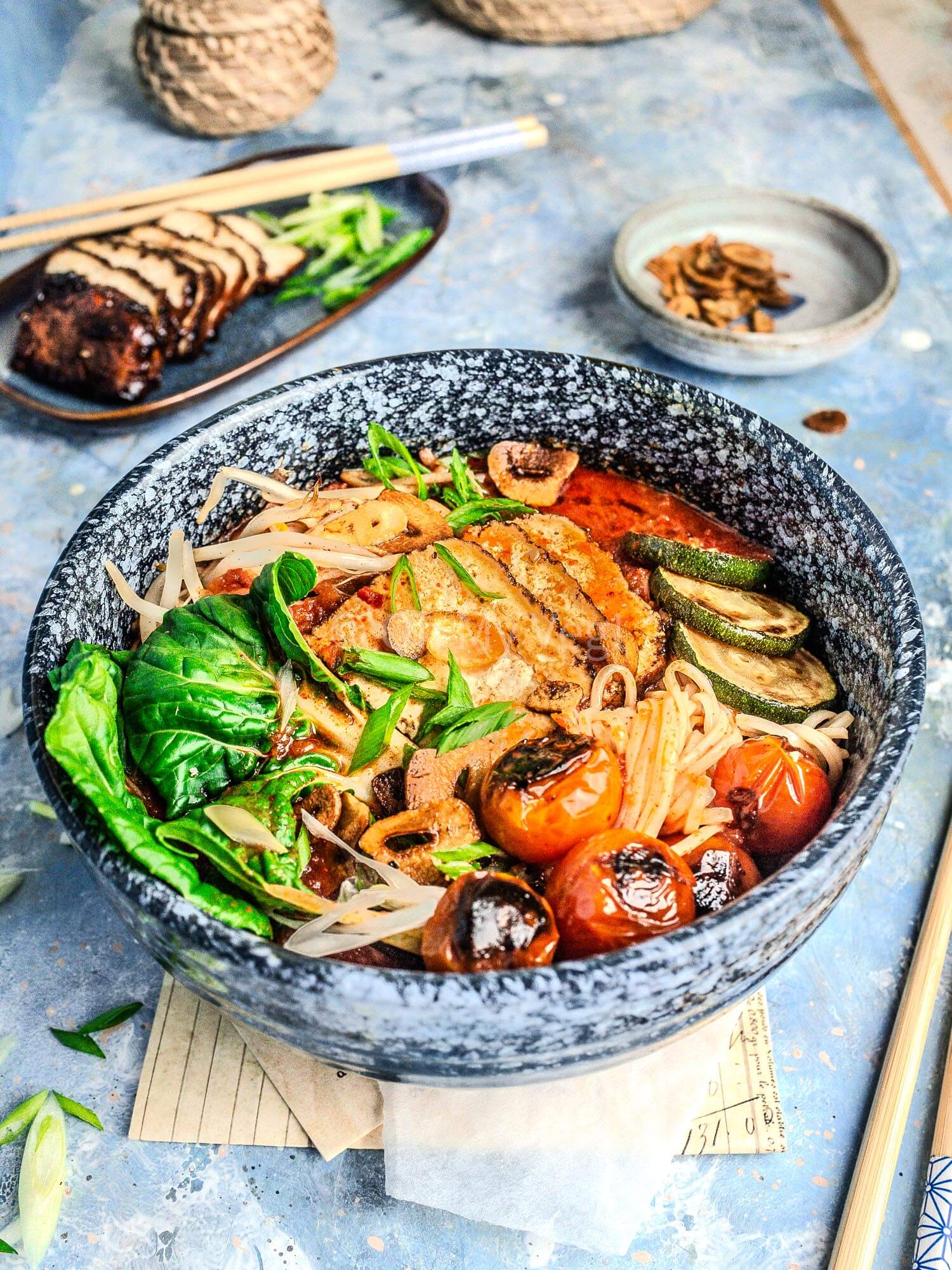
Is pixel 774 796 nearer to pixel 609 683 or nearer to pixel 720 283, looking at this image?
pixel 609 683

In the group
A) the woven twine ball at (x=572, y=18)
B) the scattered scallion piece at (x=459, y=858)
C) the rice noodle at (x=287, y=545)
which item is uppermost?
the woven twine ball at (x=572, y=18)

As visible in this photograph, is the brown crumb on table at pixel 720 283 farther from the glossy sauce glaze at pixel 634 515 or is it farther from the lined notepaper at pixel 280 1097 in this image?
the lined notepaper at pixel 280 1097

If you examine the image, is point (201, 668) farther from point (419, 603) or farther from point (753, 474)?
point (753, 474)

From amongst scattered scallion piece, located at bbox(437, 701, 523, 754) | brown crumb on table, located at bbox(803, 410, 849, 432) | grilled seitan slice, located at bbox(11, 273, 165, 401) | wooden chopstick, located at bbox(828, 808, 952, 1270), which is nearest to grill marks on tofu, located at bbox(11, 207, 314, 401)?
grilled seitan slice, located at bbox(11, 273, 165, 401)

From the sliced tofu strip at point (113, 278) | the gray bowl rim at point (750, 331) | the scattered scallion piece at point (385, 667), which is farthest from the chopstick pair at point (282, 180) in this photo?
the scattered scallion piece at point (385, 667)

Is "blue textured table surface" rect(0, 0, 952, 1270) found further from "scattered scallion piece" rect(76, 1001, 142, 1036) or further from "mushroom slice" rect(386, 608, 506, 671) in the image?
"mushroom slice" rect(386, 608, 506, 671)

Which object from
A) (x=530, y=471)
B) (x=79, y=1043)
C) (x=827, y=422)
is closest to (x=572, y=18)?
(x=827, y=422)

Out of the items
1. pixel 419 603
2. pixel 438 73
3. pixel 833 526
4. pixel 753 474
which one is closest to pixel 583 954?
pixel 419 603
